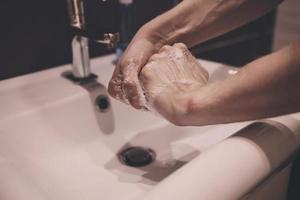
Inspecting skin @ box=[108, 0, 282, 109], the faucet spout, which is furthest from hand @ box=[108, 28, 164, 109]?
the faucet spout

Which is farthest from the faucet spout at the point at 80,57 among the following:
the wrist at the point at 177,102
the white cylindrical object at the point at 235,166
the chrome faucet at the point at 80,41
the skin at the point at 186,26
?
the white cylindrical object at the point at 235,166

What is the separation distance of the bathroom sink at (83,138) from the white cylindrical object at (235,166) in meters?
0.18

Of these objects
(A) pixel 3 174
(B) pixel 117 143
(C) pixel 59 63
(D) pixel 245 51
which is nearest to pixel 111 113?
(B) pixel 117 143

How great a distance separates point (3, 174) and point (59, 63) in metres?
0.36

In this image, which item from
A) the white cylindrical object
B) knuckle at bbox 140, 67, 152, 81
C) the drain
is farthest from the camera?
the drain

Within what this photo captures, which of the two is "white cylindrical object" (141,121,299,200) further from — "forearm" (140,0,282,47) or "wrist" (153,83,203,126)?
"forearm" (140,0,282,47)

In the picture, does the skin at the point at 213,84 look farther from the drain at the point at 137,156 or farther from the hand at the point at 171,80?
the drain at the point at 137,156

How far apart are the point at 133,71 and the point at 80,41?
16cm

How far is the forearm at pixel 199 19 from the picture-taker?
1.94 feet

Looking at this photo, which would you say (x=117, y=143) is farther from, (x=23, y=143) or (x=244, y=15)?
(x=244, y=15)

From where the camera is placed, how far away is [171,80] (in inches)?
19.7

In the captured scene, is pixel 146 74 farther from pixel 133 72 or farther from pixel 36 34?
pixel 36 34

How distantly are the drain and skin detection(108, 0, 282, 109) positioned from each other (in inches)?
5.5

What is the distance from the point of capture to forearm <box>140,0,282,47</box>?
1.94 ft
